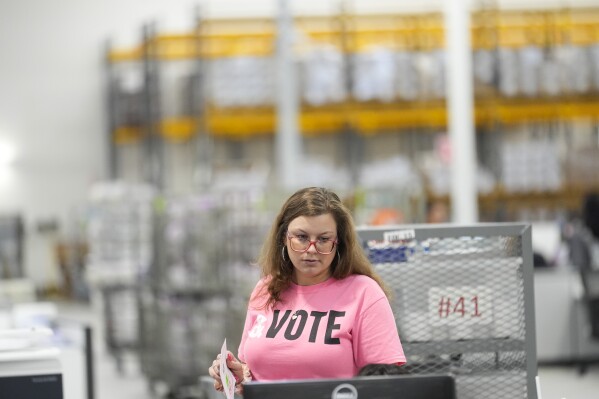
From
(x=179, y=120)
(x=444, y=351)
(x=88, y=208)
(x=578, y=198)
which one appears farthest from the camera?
(x=88, y=208)

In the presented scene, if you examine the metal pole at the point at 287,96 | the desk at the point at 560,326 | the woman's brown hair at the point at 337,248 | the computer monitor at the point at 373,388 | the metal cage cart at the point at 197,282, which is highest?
the metal pole at the point at 287,96

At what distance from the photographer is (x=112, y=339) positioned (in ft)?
36.0

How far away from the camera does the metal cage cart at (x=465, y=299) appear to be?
3699 mm

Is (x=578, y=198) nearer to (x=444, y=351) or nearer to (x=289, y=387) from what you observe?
(x=444, y=351)

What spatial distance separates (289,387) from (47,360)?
1.36 meters

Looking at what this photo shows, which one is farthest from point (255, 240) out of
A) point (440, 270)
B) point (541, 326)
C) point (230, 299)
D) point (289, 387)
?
point (289, 387)

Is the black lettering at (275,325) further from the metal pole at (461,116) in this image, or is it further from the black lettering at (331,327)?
the metal pole at (461,116)

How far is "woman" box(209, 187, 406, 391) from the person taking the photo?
332cm

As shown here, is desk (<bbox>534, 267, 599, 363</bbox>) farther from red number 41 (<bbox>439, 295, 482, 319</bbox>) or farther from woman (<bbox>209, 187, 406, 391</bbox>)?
woman (<bbox>209, 187, 406, 391</bbox>)

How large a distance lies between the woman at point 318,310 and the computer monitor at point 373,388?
87 cm

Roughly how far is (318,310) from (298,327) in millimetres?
79

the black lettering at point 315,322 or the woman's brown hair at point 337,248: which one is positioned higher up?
the woman's brown hair at point 337,248

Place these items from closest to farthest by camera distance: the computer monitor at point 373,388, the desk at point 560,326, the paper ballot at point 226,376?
the computer monitor at point 373,388, the paper ballot at point 226,376, the desk at point 560,326

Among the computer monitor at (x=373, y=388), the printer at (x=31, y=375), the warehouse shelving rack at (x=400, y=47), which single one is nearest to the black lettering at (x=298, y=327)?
the printer at (x=31, y=375)
